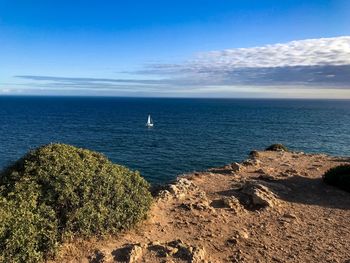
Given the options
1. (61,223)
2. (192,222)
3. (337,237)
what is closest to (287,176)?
(337,237)

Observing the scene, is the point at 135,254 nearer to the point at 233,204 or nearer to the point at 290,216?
the point at 233,204

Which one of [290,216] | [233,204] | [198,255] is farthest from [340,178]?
[198,255]

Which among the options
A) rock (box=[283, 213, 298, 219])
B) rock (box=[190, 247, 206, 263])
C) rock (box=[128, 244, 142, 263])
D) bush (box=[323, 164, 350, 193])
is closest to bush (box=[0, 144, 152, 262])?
rock (box=[128, 244, 142, 263])

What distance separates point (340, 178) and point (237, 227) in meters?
10.5

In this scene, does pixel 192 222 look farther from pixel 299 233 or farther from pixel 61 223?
pixel 61 223

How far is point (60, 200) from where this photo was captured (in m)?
12.0

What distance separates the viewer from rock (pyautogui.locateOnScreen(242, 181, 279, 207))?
704 inches

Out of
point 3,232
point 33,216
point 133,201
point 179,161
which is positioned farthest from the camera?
point 179,161

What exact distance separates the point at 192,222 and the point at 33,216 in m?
7.22

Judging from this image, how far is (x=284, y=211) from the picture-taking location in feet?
57.4

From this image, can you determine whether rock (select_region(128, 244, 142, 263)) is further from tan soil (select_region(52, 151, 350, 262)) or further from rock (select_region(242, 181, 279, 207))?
rock (select_region(242, 181, 279, 207))

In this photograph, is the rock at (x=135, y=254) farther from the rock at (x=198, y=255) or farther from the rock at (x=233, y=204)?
the rock at (x=233, y=204)

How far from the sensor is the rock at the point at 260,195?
704 inches

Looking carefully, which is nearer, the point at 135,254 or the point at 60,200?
the point at 135,254
